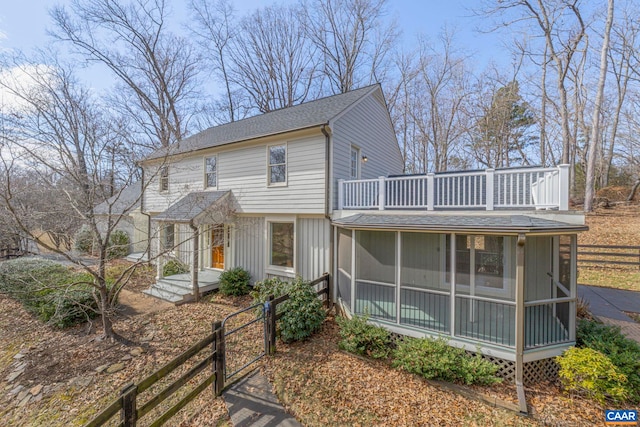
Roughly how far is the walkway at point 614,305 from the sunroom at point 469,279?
238cm

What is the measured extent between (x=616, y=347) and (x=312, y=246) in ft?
23.1

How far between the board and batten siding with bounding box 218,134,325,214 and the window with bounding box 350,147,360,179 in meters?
1.93

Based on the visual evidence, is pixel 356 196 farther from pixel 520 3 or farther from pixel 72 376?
pixel 520 3

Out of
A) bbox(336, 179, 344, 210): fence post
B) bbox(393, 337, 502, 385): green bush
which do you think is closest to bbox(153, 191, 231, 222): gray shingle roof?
bbox(336, 179, 344, 210): fence post

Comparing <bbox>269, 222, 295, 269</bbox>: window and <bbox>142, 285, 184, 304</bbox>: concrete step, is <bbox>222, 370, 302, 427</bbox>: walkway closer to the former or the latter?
<bbox>269, 222, 295, 269</bbox>: window

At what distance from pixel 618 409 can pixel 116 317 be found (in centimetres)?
1156

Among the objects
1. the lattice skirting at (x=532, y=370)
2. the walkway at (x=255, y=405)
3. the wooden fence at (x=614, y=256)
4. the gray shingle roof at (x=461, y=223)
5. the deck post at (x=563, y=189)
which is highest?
the deck post at (x=563, y=189)

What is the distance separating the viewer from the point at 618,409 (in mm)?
4113

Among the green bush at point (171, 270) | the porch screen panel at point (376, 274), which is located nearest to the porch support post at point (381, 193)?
the porch screen panel at point (376, 274)

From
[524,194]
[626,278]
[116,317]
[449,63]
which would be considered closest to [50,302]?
[116,317]

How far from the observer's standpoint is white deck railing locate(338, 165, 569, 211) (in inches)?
211

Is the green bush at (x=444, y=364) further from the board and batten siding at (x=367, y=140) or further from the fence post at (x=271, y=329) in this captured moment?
the board and batten siding at (x=367, y=140)

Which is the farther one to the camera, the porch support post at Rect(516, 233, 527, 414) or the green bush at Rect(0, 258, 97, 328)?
the green bush at Rect(0, 258, 97, 328)

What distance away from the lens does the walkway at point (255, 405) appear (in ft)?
13.4
